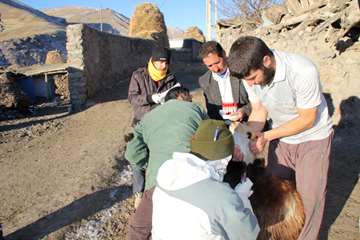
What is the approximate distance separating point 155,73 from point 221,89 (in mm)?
720

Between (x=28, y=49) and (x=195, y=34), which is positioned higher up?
(x=195, y=34)

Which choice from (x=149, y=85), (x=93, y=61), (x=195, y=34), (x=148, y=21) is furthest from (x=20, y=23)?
(x=149, y=85)

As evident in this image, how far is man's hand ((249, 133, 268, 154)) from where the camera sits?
9.60 ft

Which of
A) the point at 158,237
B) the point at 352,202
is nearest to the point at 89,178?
the point at 352,202

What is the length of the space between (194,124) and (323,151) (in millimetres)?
1130

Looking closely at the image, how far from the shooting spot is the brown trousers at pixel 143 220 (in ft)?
9.23

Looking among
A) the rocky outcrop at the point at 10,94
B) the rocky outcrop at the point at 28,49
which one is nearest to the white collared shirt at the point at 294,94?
the rocky outcrop at the point at 10,94

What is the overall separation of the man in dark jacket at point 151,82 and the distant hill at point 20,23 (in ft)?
154

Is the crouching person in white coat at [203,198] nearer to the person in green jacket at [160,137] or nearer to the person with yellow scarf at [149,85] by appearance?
the person in green jacket at [160,137]

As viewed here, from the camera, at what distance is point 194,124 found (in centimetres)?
267

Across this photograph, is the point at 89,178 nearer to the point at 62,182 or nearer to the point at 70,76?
the point at 62,182

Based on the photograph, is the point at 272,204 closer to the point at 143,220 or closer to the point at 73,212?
the point at 143,220

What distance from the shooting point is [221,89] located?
157 inches

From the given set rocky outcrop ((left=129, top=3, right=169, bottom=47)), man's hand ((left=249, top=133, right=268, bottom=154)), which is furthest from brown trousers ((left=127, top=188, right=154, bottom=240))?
rocky outcrop ((left=129, top=3, right=169, bottom=47))
